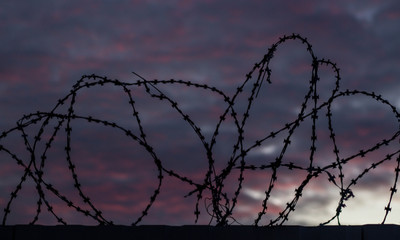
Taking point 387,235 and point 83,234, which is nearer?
point 83,234

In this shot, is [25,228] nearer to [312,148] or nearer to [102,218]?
[102,218]

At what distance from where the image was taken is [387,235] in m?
10.1

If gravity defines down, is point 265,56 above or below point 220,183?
above

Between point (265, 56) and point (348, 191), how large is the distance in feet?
5.87

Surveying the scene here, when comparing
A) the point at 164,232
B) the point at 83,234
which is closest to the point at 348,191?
the point at 164,232

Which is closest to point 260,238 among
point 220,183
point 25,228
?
point 220,183

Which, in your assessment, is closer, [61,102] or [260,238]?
[260,238]

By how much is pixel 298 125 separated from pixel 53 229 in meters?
2.83

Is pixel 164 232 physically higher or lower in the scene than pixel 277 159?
lower

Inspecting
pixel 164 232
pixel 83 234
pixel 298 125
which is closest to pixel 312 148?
pixel 298 125

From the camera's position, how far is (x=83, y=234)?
30.6 feet

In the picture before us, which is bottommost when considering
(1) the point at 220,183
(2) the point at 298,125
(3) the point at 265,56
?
(1) the point at 220,183

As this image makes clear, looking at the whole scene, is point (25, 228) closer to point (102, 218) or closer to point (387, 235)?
point (102, 218)

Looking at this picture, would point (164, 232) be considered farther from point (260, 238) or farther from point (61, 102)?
point (61, 102)
